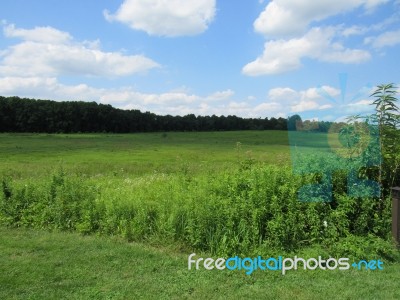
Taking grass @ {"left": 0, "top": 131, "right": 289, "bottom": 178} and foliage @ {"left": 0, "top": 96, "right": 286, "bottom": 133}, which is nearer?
grass @ {"left": 0, "top": 131, "right": 289, "bottom": 178}

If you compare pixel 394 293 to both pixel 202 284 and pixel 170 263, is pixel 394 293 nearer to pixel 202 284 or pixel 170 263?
pixel 202 284

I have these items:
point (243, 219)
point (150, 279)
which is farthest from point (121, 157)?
point (150, 279)

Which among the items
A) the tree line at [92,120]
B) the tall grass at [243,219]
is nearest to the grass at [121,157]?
the tall grass at [243,219]

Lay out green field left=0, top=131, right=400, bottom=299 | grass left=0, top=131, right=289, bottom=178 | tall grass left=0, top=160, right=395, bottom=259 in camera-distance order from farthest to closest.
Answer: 1. grass left=0, top=131, right=289, bottom=178
2. tall grass left=0, top=160, right=395, bottom=259
3. green field left=0, top=131, right=400, bottom=299

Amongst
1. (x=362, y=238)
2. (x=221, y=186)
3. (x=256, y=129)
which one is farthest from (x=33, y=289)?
(x=256, y=129)

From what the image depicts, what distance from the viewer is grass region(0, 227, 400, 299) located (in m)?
5.03

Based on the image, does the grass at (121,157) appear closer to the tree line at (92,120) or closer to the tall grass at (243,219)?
the tall grass at (243,219)

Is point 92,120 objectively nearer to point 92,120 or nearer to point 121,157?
point 92,120

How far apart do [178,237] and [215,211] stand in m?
0.86

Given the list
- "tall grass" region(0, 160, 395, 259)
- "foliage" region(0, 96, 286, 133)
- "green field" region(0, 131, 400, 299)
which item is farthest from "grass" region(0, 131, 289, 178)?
"foliage" region(0, 96, 286, 133)

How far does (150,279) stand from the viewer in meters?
5.53

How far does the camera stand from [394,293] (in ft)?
16.3

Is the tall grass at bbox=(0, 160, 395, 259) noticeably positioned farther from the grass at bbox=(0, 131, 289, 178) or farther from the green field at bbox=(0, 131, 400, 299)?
the grass at bbox=(0, 131, 289, 178)

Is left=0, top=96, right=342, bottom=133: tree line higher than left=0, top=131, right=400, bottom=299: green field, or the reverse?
left=0, top=96, right=342, bottom=133: tree line
